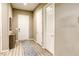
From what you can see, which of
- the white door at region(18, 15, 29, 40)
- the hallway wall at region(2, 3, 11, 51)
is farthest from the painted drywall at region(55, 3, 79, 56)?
the white door at region(18, 15, 29, 40)

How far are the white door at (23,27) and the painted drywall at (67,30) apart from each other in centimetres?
346

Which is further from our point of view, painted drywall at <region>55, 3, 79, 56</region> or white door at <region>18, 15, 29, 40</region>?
white door at <region>18, 15, 29, 40</region>

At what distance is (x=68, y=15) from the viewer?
1945 millimetres

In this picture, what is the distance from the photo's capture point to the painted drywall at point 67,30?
1768mm

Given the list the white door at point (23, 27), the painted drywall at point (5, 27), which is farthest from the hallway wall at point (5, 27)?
the white door at point (23, 27)

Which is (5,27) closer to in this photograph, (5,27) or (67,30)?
(5,27)

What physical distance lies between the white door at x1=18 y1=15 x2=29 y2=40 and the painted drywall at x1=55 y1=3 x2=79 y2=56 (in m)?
3.46

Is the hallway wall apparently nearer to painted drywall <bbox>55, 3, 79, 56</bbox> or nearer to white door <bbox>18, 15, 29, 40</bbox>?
painted drywall <bbox>55, 3, 79, 56</bbox>

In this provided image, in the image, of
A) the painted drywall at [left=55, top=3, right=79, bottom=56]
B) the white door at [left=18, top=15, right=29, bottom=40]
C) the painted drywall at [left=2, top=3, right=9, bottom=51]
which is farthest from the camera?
the white door at [left=18, top=15, right=29, bottom=40]

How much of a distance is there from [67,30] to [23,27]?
13.1 ft

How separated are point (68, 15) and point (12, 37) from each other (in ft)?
7.50

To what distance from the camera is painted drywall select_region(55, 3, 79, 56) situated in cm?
177

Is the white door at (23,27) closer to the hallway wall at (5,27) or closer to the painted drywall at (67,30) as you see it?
the hallway wall at (5,27)

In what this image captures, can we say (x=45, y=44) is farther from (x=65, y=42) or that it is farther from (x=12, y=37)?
(x=65, y=42)
